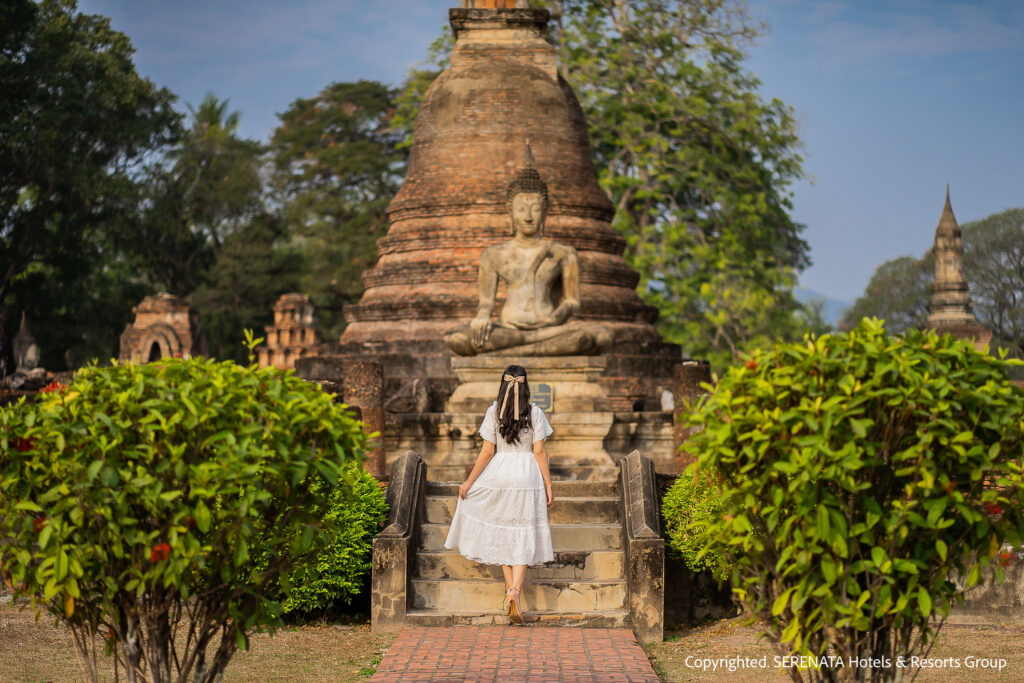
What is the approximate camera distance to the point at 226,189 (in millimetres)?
45344

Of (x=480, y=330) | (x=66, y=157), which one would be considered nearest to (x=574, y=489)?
(x=480, y=330)

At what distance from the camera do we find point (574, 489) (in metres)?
10.5

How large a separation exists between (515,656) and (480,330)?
5.17 m

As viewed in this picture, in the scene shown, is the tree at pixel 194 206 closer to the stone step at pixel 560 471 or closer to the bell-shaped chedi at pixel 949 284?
the bell-shaped chedi at pixel 949 284

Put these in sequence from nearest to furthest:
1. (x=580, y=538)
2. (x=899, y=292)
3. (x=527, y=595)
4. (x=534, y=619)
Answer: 1. (x=534, y=619)
2. (x=527, y=595)
3. (x=580, y=538)
4. (x=899, y=292)

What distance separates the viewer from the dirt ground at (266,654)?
752 centimetres

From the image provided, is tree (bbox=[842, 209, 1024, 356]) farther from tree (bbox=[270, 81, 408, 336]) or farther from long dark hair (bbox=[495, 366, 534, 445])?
long dark hair (bbox=[495, 366, 534, 445])

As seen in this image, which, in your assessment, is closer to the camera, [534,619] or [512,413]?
[512,413]

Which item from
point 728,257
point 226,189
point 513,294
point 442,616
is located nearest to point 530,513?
point 442,616

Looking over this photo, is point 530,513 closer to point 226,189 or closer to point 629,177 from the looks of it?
point 629,177

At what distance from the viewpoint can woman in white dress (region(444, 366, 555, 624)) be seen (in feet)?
27.7

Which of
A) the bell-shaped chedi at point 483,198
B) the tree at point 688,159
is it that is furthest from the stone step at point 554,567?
the tree at point 688,159

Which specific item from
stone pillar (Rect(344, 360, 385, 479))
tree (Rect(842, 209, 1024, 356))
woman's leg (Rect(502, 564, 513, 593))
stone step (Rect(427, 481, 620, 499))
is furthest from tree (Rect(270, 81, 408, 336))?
woman's leg (Rect(502, 564, 513, 593))

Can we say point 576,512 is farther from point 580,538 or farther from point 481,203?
point 481,203
